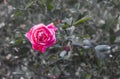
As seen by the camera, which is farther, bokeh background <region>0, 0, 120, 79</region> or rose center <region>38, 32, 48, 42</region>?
bokeh background <region>0, 0, 120, 79</region>

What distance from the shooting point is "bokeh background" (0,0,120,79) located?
4.57 ft

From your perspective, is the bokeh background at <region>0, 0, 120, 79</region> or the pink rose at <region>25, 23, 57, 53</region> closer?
the pink rose at <region>25, 23, 57, 53</region>

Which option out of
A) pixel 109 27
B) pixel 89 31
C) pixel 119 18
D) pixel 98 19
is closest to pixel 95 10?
→ pixel 98 19

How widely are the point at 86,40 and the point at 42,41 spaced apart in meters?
0.22

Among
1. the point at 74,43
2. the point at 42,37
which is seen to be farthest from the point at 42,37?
the point at 74,43

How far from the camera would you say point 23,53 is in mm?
1725

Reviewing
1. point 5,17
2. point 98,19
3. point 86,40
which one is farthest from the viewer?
point 5,17

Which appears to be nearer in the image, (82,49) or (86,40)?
(86,40)

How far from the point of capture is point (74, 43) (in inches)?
52.1

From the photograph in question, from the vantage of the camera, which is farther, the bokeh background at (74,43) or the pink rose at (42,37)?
the bokeh background at (74,43)

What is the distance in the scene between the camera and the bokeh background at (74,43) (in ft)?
4.57

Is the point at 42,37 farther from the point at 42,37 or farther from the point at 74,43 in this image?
the point at 74,43

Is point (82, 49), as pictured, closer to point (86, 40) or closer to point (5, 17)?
point (86, 40)

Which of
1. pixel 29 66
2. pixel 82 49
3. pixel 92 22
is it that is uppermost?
pixel 92 22
